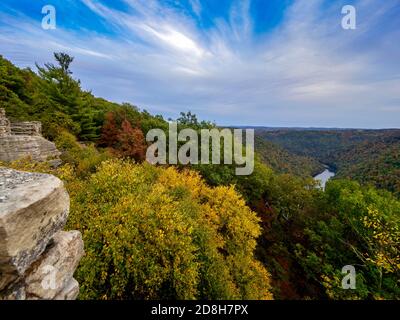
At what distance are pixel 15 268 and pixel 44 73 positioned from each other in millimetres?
31724

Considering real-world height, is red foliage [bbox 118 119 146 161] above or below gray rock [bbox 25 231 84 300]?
above

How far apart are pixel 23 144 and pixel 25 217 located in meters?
16.5

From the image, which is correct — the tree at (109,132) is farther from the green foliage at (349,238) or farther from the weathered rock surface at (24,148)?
the green foliage at (349,238)

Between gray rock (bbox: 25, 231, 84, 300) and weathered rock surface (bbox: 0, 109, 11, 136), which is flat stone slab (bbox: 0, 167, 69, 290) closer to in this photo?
gray rock (bbox: 25, 231, 84, 300)

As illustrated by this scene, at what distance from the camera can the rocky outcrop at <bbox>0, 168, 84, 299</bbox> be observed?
3852 mm

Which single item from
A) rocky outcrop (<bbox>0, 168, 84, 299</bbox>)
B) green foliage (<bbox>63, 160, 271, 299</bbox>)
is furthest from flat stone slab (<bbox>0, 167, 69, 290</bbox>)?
green foliage (<bbox>63, 160, 271, 299</bbox>)

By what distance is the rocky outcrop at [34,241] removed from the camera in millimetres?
3852

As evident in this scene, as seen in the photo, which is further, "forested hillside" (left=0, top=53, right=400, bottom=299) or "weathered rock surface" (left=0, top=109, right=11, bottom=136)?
"weathered rock surface" (left=0, top=109, right=11, bottom=136)

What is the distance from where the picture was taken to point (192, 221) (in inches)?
472

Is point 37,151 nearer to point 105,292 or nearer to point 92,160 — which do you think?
point 92,160

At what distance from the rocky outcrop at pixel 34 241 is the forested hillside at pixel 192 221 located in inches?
128

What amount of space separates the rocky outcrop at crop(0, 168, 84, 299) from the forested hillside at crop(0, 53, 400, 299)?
10.6ft
